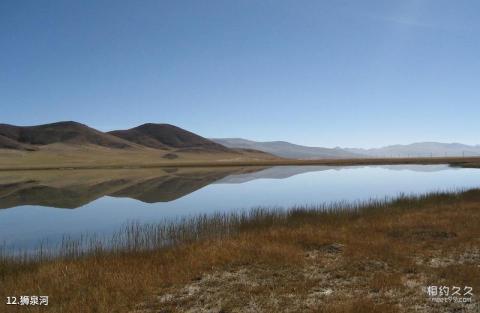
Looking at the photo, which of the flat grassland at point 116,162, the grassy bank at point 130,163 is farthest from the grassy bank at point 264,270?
the flat grassland at point 116,162

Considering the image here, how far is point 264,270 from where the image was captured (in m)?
12.4

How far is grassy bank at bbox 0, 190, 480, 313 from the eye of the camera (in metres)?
9.66

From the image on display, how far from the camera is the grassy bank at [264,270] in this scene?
380 inches

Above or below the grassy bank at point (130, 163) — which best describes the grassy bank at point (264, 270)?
below

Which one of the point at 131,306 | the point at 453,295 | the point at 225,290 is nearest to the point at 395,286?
the point at 453,295

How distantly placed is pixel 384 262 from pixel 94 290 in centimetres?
834

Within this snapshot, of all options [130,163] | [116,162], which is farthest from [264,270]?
[116,162]

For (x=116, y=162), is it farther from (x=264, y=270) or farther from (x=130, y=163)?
(x=264, y=270)

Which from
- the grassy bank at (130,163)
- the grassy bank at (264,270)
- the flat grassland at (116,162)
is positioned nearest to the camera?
the grassy bank at (264,270)

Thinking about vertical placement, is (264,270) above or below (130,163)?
below

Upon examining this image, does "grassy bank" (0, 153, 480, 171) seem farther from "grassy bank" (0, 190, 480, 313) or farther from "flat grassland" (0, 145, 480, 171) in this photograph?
"grassy bank" (0, 190, 480, 313)

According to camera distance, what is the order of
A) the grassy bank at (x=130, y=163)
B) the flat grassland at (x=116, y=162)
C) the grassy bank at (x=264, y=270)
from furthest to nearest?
the flat grassland at (x=116, y=162)
the grassy bank at (x=130, y=163)
the grassy bank at (x=264, y=270)

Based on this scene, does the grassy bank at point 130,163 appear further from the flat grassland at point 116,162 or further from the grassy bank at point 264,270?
the grassy bank at point 264,270

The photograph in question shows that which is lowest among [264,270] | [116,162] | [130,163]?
[264,270]
